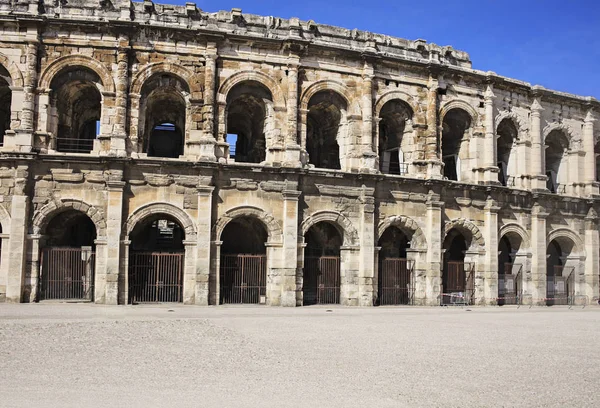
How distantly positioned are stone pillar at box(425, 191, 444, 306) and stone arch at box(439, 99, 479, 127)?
3164 millimetres

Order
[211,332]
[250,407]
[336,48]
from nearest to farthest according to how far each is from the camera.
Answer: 1. [250,407]
2. [211,332]
3. [336,48]

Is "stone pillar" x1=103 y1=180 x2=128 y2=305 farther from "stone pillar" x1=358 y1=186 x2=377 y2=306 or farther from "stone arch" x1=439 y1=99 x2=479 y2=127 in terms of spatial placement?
"stone arch" x1=439 y1=99 x2=479 y2=127

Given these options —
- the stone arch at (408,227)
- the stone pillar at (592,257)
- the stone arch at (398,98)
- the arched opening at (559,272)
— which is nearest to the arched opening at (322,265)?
the stone arch at (408,227)

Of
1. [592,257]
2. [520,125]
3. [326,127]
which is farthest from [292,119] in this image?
[592,257]

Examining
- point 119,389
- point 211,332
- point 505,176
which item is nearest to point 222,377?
point 119,389

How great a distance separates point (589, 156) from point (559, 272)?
5115 mm

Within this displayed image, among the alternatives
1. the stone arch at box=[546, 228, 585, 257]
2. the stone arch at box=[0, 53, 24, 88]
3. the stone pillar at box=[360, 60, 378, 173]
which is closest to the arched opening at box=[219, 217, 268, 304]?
the stone pillar at box=[360, 60, 378, 173]

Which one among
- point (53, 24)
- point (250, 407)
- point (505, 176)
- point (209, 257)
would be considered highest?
point (53, 24)

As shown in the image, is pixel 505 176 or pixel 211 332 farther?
pixel 505 176

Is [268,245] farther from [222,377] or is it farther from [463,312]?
[222,377]

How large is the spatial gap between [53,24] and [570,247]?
21193mm

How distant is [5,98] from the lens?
21328 millimetres

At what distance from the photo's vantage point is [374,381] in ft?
25.3

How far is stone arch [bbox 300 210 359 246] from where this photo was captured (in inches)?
787
